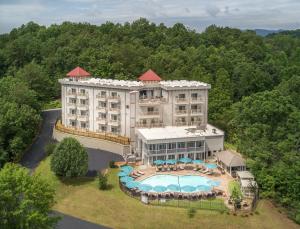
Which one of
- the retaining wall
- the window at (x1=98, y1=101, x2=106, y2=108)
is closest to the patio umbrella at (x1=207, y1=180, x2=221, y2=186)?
the retaining wall

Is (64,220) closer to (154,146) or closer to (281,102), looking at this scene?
(154,146)

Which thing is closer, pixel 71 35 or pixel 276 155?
pixel 276 155

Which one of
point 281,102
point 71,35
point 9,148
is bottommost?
point 9,148

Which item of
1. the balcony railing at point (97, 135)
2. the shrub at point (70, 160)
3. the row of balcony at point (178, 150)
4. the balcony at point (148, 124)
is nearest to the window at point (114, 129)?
the balcony railing at point (97, 135)

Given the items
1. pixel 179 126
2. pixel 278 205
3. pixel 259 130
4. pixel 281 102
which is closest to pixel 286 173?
pixel 278 205

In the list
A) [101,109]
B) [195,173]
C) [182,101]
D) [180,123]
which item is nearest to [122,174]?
[195,173]

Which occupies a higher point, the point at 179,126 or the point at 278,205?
Result: the point at 179,126
